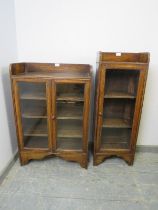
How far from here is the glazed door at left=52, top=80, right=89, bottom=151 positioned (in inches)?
70.9

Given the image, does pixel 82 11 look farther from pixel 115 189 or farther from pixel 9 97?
pixel 115 189

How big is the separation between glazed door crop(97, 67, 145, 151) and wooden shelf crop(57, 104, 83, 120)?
0.22 m

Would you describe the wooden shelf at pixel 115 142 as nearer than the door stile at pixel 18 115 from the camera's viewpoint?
No

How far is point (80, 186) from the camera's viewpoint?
6.05 ft

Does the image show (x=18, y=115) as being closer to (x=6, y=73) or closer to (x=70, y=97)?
(x=6, y=73)

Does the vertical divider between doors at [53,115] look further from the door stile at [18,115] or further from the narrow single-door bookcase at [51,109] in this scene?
the door stile at [18,115]

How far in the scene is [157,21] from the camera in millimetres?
1953

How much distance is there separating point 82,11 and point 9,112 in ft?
4.56

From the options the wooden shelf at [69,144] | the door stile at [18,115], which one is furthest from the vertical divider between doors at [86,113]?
the door stile at [18,115]

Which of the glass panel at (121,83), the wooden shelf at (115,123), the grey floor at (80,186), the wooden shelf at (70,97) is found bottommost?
the grey floor at (80,186)

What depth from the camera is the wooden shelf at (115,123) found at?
203 cm

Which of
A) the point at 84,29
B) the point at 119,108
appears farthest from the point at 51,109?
the point at 84,29

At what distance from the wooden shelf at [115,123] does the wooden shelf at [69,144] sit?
37cm

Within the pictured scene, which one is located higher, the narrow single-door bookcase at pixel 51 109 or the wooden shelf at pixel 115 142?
the narrow single-door bookcase at pixel 51 109
